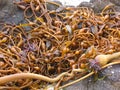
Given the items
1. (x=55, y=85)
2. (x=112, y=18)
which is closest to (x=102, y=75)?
(x=55, y=85)

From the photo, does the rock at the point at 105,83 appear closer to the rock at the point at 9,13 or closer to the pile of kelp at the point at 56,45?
the pile of kelp at the point at 56,45

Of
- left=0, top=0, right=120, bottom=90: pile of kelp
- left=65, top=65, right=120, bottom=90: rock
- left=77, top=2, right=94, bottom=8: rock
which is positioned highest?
left=77, top=2, right=94, bottom=8: rock

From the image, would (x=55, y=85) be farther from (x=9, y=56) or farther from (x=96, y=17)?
(x=96, y=17)

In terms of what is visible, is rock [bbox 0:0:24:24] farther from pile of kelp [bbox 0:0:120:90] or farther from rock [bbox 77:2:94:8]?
rock [bbox 77:2:94:8]

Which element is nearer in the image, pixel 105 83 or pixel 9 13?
pixel 105 83

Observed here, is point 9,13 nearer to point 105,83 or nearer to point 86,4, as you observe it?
point 86,4

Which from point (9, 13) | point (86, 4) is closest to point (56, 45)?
point (9, 13)

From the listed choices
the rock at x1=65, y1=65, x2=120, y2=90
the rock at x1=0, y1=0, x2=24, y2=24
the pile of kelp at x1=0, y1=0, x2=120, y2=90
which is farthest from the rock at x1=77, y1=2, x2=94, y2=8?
the rock at x1=65, y1=65, x2=120, y2=90

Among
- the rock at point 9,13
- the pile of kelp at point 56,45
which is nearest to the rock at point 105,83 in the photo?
the pile of kelp at point 56,45
